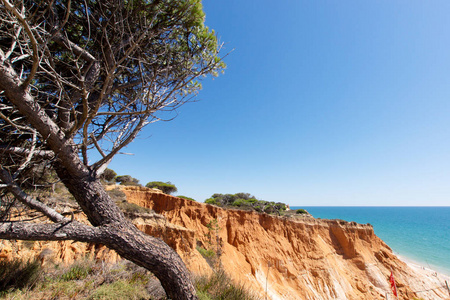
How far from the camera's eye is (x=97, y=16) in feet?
12.2

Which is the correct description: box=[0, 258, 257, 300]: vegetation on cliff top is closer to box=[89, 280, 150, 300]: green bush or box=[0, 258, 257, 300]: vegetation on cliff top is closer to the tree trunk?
box=[89, 280, 150, 300]: green bush

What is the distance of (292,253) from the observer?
18.3 m

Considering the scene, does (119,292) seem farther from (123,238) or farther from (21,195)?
(21,195)

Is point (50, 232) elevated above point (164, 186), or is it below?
below

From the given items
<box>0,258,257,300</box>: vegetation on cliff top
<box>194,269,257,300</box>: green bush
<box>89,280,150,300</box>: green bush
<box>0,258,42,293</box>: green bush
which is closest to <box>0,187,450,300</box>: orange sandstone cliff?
<box>0,258,257,300</box>: vegetation on cliff top

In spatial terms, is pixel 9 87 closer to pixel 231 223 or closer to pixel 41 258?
pixel 41 258

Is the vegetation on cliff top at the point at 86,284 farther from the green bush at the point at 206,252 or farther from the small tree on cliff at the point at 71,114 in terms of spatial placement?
the green bush at the point at 206,252

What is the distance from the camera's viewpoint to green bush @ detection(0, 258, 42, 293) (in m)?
3.57

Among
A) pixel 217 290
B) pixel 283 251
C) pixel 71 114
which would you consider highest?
pixel 71 114

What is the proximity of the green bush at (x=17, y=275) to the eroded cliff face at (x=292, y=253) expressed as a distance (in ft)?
25.2

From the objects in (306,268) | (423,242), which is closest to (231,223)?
(306,268)

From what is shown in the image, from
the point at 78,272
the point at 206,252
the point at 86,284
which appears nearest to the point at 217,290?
the point at 86,284

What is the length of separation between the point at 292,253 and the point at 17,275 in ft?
63.2

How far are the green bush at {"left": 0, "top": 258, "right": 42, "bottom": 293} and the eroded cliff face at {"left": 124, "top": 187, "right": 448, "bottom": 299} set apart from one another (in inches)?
303
